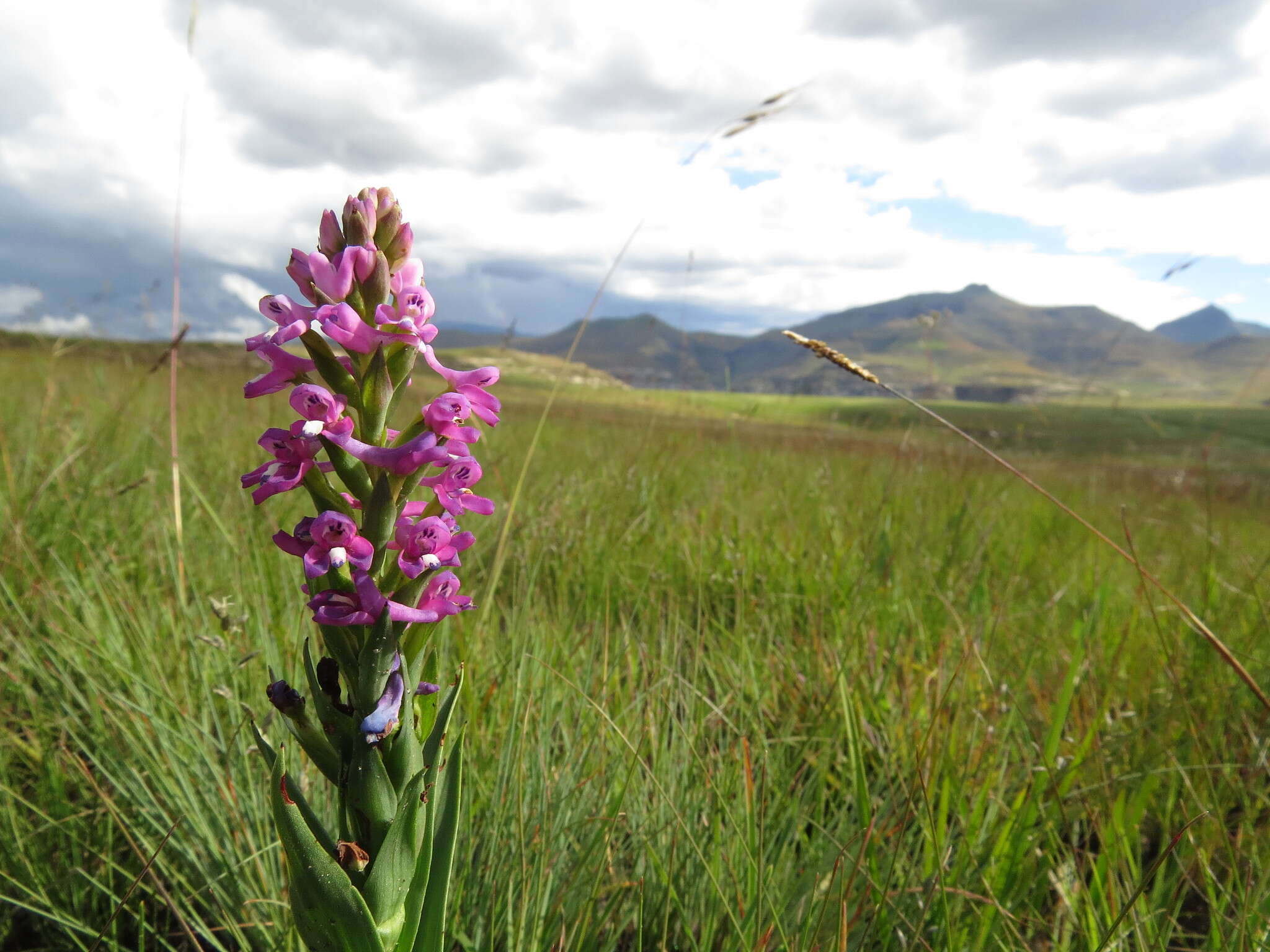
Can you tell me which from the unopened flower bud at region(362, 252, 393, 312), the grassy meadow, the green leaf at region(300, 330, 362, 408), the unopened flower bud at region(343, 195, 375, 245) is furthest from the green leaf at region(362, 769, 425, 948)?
the unopened flower bud at region(343, 195, 375, 245)

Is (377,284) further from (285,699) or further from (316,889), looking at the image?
(316,889)

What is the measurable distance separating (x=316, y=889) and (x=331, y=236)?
3.47 feet

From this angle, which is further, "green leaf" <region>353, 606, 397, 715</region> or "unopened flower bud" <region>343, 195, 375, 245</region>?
"unopened flower bud" <region>343, 195, 375, 245</region>

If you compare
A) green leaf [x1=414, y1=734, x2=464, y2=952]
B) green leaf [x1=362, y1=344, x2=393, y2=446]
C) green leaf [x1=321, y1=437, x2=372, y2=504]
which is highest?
green leaf [x1=362, y1=344, x2=393, y2=446]

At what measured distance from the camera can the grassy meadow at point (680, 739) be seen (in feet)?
6.15

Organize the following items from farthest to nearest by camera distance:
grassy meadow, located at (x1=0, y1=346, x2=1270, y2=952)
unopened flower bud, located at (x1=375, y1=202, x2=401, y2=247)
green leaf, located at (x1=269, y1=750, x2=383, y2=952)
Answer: grassy meadow, located at (x1=0, y1=346, x2=1270, y2=952), unopened flower bud, located at (x1=375, y1=202, x2=401, y2=247), green leaf, located at (x1=269, y1=750, x2=383, y2=952)

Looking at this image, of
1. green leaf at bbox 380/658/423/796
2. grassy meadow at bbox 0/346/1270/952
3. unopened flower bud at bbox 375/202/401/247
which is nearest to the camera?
green leaf at bbox 380/658/423/796

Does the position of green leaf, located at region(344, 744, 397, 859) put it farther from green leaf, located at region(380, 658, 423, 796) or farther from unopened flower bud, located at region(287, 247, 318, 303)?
unopened flower bud, located at region(287, 247, 318, 303)

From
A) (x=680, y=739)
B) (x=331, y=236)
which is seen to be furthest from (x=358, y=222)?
(x=680, y=739)

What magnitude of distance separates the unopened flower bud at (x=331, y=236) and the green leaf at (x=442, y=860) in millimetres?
881

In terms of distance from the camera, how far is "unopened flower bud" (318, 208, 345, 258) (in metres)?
1.28

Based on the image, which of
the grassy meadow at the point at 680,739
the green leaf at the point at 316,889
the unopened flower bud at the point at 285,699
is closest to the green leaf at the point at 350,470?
the unopened flower bud at the point at 285,699

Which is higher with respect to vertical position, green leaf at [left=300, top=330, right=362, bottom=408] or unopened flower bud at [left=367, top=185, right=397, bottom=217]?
unopened flower bud at [left=367, top=185, right=397, bottom=217]

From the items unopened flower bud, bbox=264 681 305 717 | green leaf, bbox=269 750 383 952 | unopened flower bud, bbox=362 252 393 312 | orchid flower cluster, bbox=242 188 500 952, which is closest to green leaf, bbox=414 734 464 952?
orchid flower cluster, bbox=242 188 500 952
